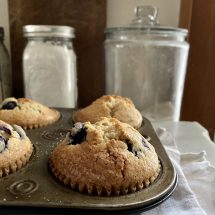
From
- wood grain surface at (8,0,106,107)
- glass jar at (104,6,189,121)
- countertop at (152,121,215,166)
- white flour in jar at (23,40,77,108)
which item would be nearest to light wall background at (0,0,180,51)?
wood grain surface at (8,0,106,107)

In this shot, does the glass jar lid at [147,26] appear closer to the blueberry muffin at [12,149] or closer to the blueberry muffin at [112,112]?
the blueberry muffin at [112,112]

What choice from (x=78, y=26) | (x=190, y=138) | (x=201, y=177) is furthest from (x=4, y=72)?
(x=201, y=177)

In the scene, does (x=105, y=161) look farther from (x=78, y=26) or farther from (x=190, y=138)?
(x=78, y=26)

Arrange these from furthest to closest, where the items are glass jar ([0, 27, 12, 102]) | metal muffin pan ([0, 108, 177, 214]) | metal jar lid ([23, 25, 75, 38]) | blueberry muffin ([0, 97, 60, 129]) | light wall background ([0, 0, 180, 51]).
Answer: light wall background ([0, 0, 180, 51]) < glass jar ([0, 27, 12, 102]) < metal jar lid ([23, 25, 75, 38]) < blueberry muffin ([0, 97, 60, 129]) < metal muffin pan ([0, 108, 177, 214])

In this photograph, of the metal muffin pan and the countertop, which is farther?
the countertop

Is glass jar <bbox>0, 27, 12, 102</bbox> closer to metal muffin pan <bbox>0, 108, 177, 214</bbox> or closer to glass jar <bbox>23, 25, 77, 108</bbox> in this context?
glass jar <bbox>23, 25, 77, 108</bbox>

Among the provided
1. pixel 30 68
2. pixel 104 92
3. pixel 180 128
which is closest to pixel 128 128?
pixel 180 128
